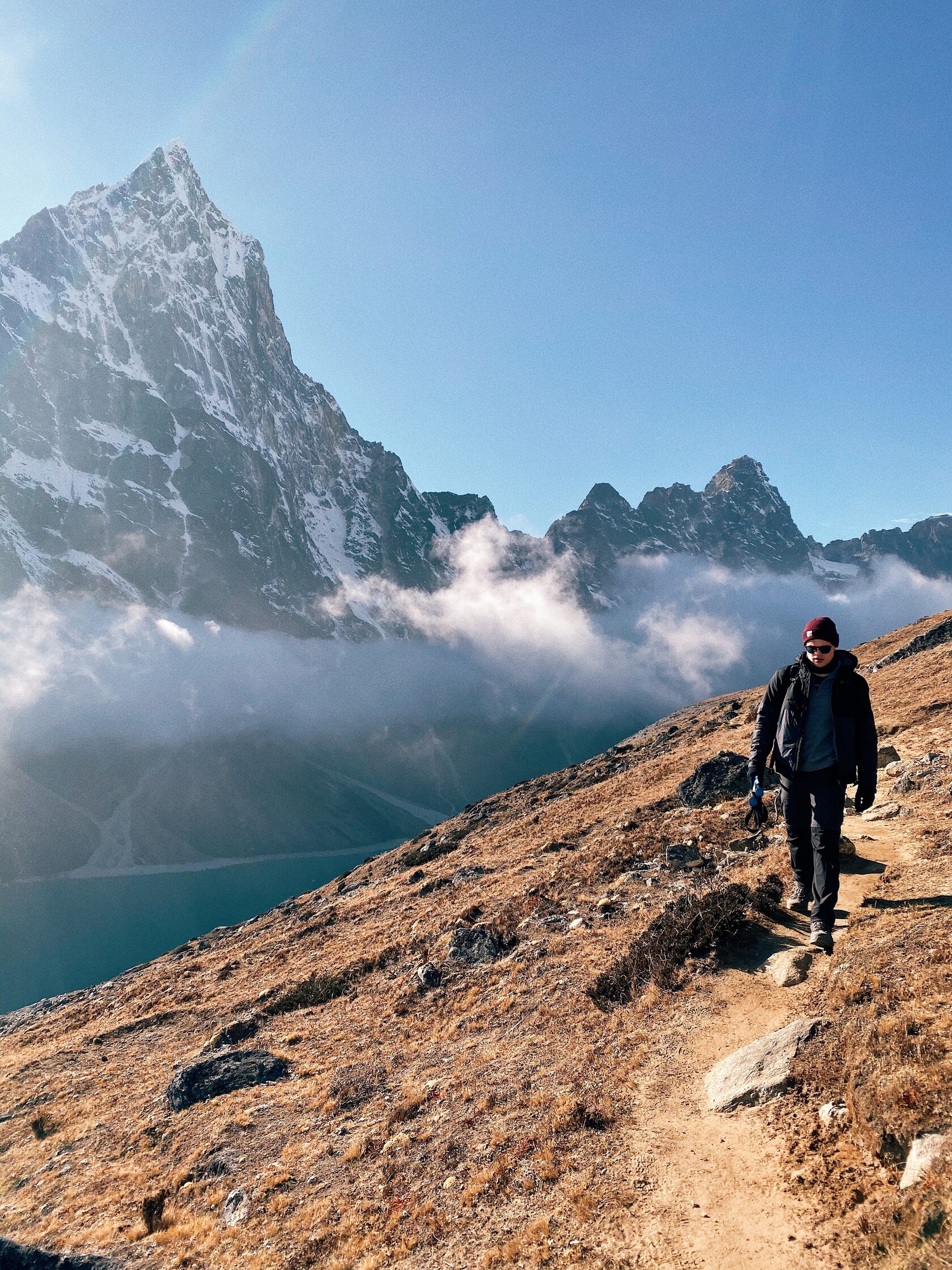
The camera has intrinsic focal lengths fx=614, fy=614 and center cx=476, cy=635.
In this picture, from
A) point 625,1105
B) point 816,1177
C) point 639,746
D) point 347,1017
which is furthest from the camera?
point 639,746

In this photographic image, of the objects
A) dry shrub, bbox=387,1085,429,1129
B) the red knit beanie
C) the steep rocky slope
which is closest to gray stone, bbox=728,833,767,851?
the steep rocky slope

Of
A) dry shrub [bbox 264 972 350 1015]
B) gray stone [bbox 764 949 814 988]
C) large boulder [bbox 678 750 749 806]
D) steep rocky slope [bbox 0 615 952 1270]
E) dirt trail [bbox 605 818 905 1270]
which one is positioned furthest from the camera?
large boulder [bbox 678 750 749 806]

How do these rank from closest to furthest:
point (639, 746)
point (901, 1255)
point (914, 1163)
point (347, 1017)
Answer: point (901, 1255) → point (914, 1163) → point (347, 1017) → point (639, 746)

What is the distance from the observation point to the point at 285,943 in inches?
1174

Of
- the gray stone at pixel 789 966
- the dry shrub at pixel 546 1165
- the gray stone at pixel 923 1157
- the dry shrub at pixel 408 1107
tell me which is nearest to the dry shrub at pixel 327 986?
the dry shrub at pixel 408 1107

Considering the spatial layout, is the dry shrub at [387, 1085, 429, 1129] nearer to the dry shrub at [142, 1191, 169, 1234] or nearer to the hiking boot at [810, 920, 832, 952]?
the dry shrub at [142, 1191, 169, 1234]

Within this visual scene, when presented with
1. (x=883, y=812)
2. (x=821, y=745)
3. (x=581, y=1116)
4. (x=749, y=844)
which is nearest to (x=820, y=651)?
(x=821, y=745)

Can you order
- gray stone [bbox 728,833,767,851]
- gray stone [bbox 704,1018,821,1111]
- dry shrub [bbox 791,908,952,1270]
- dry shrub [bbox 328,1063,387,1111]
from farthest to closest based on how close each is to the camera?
gray stone [bbox 728,833,767,851] < dry shrub [bbox 328,1063,387,1111] < gray stone [bbox 704,1018,821,1111] < dry shrub [bbox 791,908,952,1270]

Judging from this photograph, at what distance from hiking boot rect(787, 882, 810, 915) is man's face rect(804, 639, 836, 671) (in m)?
4.24

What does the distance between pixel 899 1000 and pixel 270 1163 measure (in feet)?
36.0

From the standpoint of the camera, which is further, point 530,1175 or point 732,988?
point 732,988

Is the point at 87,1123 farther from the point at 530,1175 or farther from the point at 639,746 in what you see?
the point at 639,746

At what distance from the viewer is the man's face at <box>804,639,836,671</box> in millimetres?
9633

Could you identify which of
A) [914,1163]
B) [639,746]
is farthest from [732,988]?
[639,746]
